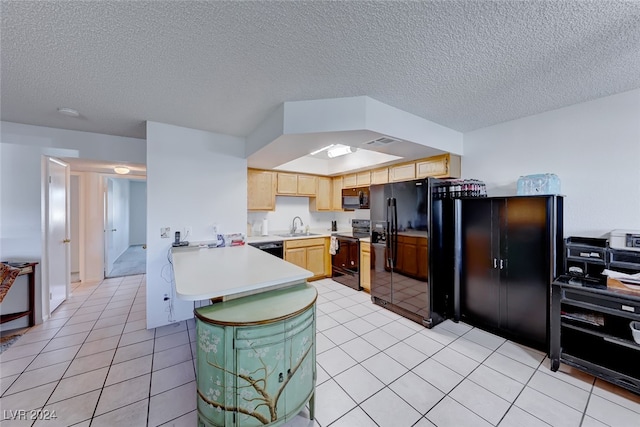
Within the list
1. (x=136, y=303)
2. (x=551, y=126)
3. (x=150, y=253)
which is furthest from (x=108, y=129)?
(x=551, y=126)

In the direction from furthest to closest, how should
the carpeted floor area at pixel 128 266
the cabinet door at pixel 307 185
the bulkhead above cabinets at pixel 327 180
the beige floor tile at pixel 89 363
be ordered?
1. the carpeted floor area at pixel 128 266
2. the cabinet door at pixel 307 185
3. the bulkhead above cabinets at pixel 327 180
4. the beige floor tile at pixel 89 363

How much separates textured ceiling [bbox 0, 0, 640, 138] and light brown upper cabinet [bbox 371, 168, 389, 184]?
1.60 metres

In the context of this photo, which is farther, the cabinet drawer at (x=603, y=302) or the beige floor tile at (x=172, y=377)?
the beige floor tile at (x=172, y=377)

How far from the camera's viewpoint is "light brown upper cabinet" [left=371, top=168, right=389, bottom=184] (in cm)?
410

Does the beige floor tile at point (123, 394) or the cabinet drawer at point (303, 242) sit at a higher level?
the cabinet drawer at point (303, 242)

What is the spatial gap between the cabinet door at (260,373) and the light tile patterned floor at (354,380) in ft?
1.30

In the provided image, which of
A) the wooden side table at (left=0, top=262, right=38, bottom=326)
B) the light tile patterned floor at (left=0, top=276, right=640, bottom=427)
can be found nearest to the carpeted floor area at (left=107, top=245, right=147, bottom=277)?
the wooden side table at (left=0, top=262, right=38, bottom=326)

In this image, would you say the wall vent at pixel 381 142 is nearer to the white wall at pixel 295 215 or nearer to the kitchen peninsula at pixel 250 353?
the kitchen peninsula at pixel 250 353

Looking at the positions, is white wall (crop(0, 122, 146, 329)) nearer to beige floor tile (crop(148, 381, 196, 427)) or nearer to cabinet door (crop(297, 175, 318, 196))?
beige floor tile (crop(148, 381, 196, 427))

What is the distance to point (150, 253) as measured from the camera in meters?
2.88

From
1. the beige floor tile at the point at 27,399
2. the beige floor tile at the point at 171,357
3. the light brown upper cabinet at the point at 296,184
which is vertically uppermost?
the light brown upper cabinet at the point at 296,184

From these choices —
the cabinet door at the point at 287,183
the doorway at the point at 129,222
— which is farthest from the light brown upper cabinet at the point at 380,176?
the doorway at the point at 129,222

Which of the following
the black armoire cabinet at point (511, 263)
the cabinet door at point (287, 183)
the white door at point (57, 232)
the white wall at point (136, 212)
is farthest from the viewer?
the white wall at point (136, 212)

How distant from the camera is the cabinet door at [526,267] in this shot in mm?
2311
